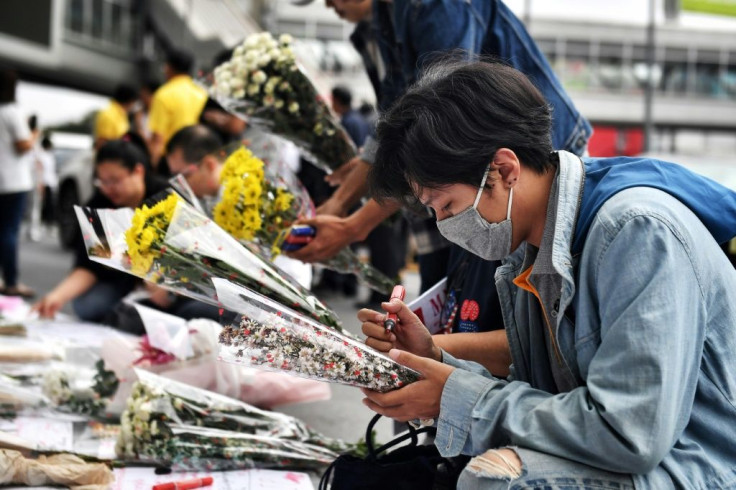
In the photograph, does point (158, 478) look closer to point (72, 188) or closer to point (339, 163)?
point (339, 163)

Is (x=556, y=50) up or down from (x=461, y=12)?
down

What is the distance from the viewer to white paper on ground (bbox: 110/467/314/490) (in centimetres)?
258

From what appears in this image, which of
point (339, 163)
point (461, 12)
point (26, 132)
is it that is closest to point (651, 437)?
point (461, 12)

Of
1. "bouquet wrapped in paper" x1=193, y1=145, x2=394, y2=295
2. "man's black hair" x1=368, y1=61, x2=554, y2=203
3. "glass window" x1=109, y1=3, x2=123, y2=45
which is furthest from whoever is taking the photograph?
"glass window" x1=109, y1=3, x2=123, y2=45

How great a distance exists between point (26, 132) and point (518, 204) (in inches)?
234

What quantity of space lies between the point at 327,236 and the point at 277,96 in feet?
2.04

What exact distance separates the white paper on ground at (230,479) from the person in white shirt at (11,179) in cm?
416

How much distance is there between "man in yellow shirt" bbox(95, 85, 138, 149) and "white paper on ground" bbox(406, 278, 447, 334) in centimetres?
560

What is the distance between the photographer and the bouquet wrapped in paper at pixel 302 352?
187 centimetres

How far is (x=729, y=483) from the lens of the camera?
1594 mm

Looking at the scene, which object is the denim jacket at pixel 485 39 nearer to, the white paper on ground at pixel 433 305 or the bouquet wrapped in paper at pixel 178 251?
the white paper on ground at pixel 433 305

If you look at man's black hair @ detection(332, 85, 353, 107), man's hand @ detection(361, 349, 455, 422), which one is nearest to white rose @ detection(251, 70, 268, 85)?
man's hand @ detection(361, 349, 455, 422)

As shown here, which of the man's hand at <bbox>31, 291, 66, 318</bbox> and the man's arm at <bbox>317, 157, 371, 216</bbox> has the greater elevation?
the man's arm at <bbox>317, 157, 371, 216</bbox>

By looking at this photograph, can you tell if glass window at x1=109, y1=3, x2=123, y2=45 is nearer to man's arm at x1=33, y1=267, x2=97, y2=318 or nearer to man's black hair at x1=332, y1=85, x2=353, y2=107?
man's black hair at x1=332, y1=85, x2=353, y2=107
